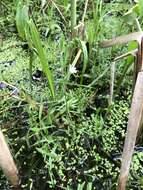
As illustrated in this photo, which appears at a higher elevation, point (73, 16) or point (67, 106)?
point (73, 16)

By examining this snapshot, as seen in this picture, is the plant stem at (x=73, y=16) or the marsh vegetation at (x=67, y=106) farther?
the plant stem at (x=73, y=16)

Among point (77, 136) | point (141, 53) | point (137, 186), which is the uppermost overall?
point (141, 53)

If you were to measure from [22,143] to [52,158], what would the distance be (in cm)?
14

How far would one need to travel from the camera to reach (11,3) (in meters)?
1.79

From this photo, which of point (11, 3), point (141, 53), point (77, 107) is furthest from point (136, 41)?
point (11, 3)

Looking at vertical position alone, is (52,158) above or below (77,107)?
below

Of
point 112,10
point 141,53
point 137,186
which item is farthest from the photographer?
point 112,10

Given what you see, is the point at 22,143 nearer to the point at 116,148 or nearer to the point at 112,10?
the point at 116,148

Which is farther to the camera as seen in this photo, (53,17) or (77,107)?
(53,17)

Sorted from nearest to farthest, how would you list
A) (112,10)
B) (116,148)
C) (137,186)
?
(137,186)
(116,148)
(112,10)

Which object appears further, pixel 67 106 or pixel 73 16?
pixel 73 16

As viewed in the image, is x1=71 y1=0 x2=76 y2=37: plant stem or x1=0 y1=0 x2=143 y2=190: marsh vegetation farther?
x1=71 y1=0 x2=76 y2=37: plant stem

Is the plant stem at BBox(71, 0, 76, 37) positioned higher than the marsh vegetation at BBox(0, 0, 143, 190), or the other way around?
the plant stem at BBox(71, 0, 76, 37)

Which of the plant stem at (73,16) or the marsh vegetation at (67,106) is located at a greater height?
the plant stem at (73,16)
